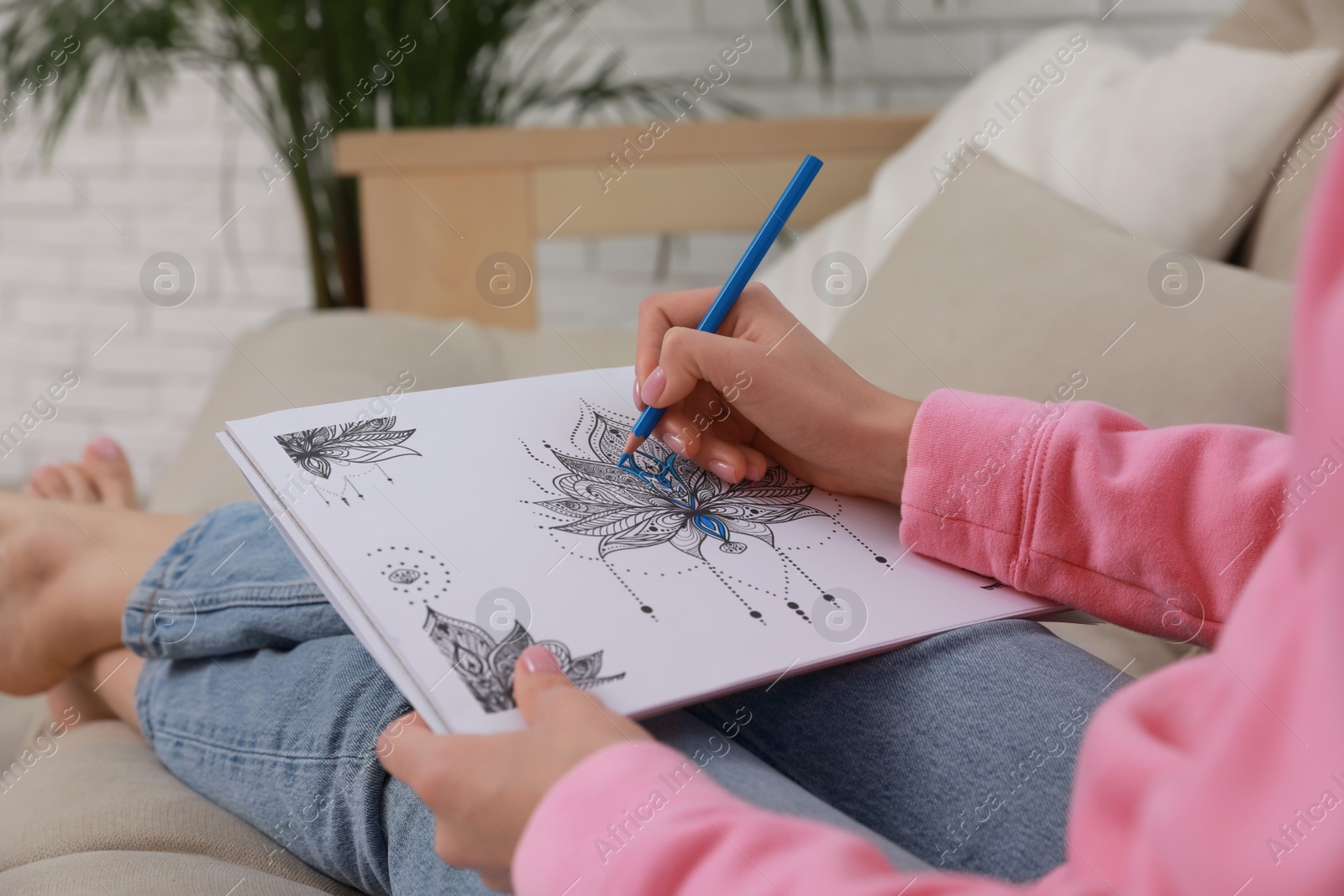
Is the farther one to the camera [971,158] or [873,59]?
[873,59]

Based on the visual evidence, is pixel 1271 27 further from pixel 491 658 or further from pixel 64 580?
pixel 64 580

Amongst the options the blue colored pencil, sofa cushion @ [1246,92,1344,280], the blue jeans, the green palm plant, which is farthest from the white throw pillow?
the blue jeans

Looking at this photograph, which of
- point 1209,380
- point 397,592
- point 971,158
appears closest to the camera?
point 397,592

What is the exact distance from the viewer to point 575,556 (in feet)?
1.45

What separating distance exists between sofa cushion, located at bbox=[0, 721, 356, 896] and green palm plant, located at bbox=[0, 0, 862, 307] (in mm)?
1106

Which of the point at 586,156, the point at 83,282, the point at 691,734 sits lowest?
the point at 83,282

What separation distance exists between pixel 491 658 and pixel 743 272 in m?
0.26

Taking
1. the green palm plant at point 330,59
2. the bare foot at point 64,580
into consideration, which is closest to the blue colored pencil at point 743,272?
the bare foot at point 64,580

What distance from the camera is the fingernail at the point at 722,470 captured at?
538 millimetres

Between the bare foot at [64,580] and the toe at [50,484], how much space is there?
155mm

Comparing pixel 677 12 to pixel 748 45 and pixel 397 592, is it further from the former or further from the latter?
pixel 397 592

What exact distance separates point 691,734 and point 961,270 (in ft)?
1.81

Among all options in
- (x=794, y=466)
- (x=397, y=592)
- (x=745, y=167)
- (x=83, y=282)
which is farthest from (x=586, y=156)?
(x=83, y=282)

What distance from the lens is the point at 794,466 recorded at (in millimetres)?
562
